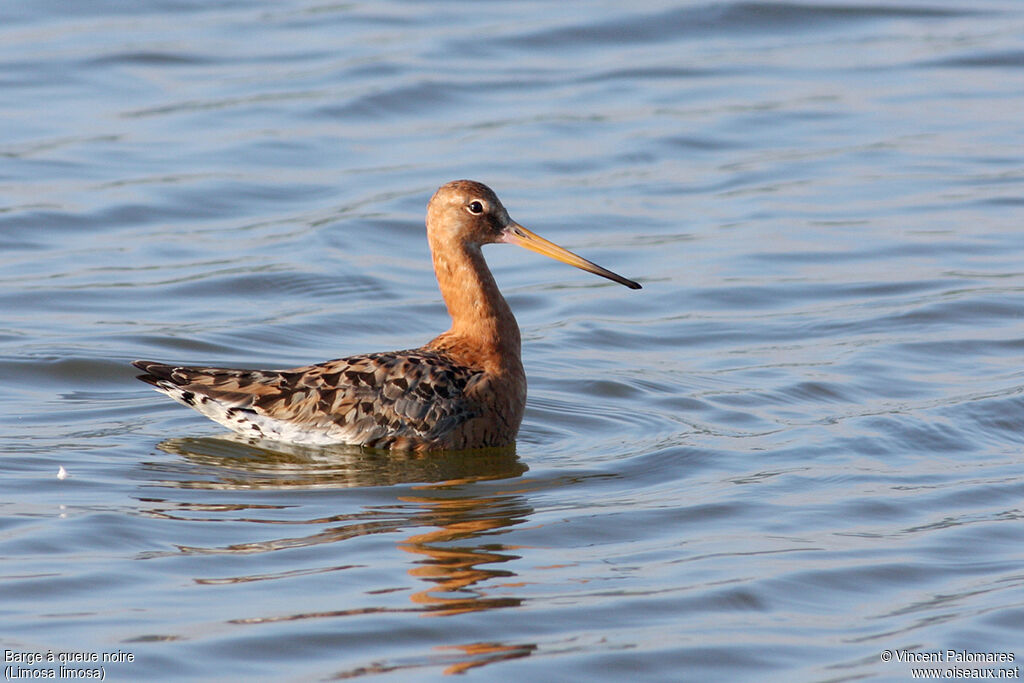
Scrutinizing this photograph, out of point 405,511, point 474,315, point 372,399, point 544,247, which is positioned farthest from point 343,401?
point 544,247

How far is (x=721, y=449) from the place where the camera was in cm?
1078

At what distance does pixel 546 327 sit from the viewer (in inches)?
552

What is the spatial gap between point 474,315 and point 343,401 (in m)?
1.15

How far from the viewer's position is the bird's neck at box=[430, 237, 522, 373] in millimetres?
11242

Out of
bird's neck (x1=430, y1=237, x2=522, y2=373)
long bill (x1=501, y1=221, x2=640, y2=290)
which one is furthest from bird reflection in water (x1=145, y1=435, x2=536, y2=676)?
long bill (x1=501, y1=221, x2=640, y2=290)

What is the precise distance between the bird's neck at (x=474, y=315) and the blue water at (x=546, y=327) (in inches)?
23.8

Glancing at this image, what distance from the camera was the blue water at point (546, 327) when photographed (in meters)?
7.96

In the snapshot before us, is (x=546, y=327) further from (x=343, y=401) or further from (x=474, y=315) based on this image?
(x=343, y=401)

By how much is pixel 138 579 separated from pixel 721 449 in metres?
3.99

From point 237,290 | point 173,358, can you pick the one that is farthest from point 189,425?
point 237,290

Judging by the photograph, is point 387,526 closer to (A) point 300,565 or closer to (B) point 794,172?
(A) point 300,565

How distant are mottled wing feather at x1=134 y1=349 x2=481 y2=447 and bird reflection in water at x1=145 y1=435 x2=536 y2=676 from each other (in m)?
0.14

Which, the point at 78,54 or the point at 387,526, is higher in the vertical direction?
the point at 78,54

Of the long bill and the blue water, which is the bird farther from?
the long bill
